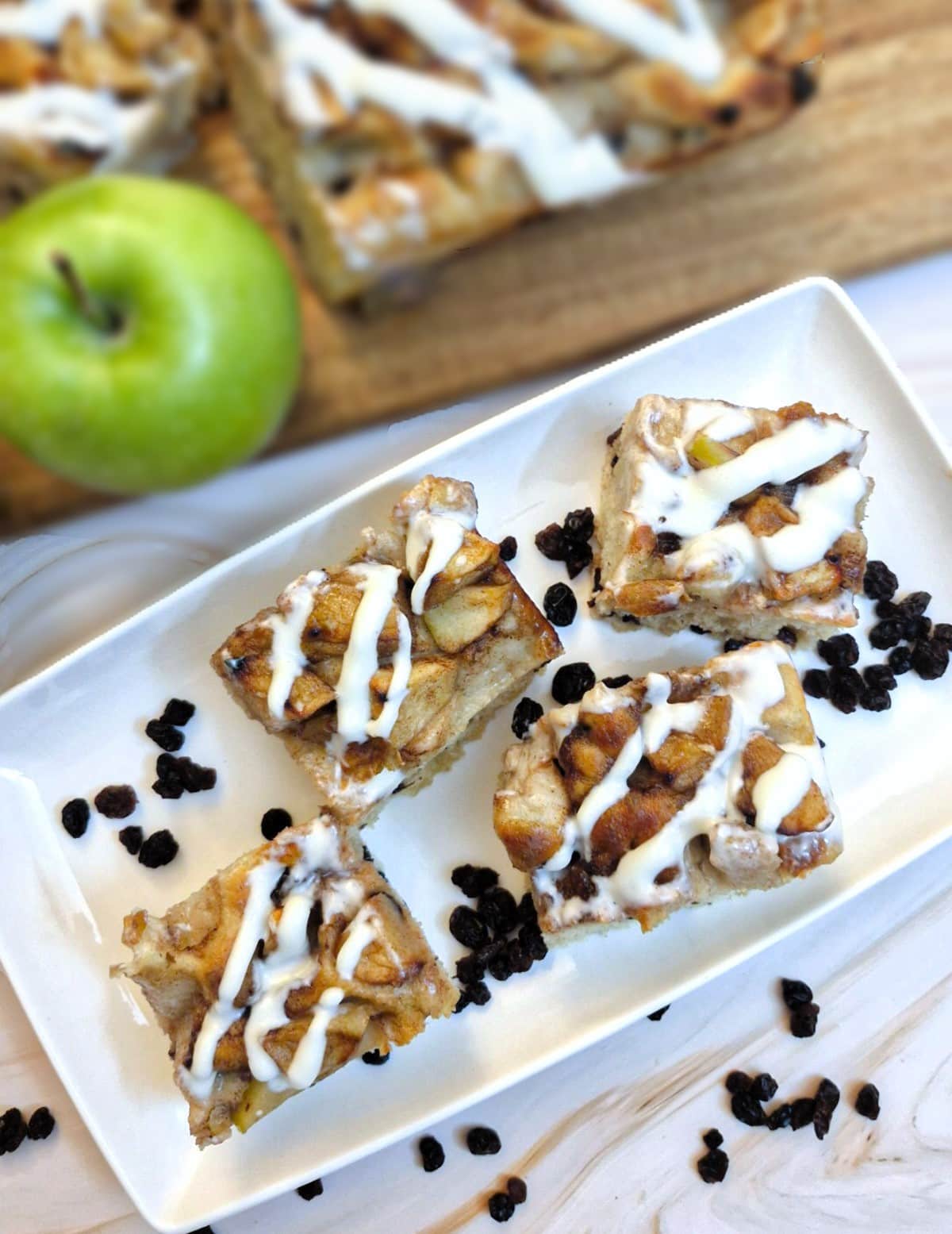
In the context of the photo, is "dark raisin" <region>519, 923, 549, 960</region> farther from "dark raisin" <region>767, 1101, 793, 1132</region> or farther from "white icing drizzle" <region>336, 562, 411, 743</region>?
"dark raisin" <region>767, 1101, 793, 1132</region>

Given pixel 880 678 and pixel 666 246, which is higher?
pixel 666 246

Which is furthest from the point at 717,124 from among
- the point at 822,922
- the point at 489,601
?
the point at 822,922

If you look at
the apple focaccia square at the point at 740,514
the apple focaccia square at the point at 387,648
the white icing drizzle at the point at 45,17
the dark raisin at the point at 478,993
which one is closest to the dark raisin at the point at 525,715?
the apple focaccia square at the point at 387,648

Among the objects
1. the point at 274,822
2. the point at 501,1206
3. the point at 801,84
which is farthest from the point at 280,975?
the point at 801,84

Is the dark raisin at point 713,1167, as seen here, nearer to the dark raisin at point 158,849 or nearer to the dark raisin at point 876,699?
the dark raisin at point 876,699

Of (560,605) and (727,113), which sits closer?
(727,113)

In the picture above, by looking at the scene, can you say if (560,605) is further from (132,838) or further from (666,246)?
(132,838)
